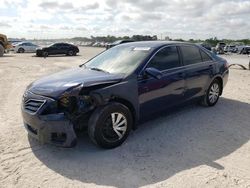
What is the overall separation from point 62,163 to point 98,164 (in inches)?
20.2

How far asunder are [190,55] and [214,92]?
1.24 m

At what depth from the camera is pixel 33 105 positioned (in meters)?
4.42

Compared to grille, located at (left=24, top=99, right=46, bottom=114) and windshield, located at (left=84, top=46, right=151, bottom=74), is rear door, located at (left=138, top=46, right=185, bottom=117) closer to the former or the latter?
windshield, located at (left=84, top=46, right=151, bottom=74)

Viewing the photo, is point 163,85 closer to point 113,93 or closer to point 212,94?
point 113,93

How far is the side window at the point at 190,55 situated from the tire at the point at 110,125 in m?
2.11

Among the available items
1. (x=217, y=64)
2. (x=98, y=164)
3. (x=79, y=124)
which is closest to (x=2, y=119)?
(x=79, y=124)

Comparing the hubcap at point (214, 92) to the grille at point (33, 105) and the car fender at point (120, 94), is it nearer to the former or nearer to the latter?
the car fender at point (120, 94)

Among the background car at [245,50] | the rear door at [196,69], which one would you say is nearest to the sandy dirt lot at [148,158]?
the rear door at [196,69]

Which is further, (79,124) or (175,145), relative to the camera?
(175,145)

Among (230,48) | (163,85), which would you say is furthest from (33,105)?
(230,48)

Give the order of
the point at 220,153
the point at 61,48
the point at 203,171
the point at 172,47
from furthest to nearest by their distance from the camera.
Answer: the point at 61,48
the point at 172,47
the point at 220,153
the point at 203,171

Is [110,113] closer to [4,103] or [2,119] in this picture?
[2,119]

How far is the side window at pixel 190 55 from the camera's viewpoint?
20.0ft

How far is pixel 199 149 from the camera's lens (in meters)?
4.59
